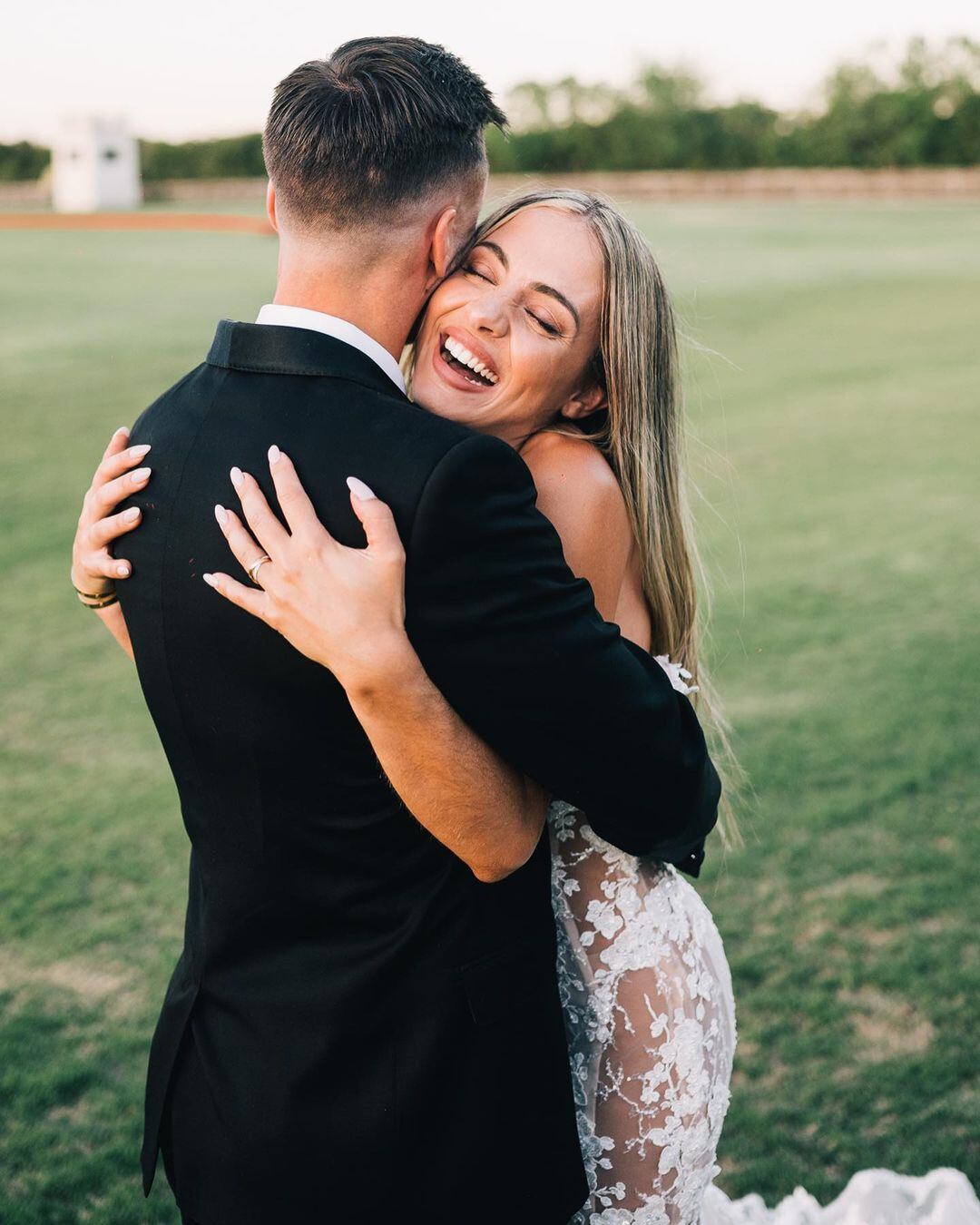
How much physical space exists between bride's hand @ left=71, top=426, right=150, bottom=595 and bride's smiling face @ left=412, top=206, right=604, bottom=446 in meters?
0.71

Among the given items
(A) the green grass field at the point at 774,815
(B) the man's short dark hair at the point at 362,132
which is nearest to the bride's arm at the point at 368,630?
(B) the man's short dark hair at the point at 362,132

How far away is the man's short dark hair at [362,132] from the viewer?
209 cm

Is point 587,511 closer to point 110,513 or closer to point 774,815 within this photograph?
point 110,513

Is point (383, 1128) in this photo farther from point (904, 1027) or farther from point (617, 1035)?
point (904, 1027)

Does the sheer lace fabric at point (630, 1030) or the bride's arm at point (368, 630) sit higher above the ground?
the bride's arm at point (368, 630)

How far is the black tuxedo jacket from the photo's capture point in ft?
6.29

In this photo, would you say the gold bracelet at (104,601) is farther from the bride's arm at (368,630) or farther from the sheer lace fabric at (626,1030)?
the sheer lace fabric at (626,1030)

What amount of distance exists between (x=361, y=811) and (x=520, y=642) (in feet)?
1.34

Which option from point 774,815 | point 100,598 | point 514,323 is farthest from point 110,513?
point 774,815

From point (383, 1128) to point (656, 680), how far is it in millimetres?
877

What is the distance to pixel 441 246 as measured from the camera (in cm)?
225

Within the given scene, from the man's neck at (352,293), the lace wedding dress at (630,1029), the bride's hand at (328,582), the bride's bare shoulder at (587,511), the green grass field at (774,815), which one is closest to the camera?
the bride's hand at (328,582)

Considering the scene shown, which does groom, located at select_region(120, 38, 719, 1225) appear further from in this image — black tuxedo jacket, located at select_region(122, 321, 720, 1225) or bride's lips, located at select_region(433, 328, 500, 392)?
bride's lips, located at select_region(433, 328, 500, 392)

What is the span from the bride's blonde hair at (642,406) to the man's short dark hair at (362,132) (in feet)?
1.57
